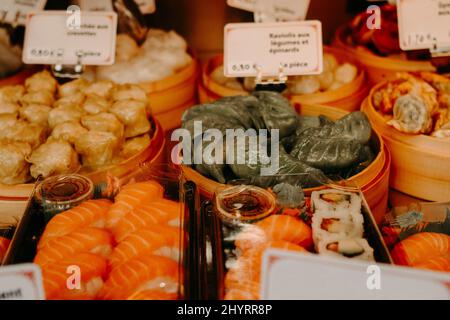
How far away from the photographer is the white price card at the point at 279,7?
2.56 metres

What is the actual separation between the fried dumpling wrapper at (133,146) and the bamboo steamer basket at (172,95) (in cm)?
47

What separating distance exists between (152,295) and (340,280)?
496mm

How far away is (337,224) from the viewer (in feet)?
5.10

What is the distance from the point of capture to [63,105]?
234 centimetres

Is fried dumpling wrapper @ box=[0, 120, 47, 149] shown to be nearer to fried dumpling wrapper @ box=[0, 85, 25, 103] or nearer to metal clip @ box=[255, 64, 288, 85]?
fried dumpling wrapper @ box=[0, 85, 25, 103]

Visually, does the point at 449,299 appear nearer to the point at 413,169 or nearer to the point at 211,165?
the point at 211,165

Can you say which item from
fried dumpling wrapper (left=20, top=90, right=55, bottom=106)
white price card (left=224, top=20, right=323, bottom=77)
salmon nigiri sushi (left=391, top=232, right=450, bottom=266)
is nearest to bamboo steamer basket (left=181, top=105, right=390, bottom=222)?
salmon nigiri sushi (left=391, top=232, right=450, bottom=266)

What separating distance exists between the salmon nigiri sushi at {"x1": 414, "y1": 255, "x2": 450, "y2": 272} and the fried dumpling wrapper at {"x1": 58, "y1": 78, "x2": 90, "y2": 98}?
1809mm

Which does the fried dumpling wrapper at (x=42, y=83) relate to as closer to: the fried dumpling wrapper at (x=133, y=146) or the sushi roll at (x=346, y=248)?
the fried dumpling wrapper at (x=133, y=146)

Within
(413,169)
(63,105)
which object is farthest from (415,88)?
(63,105)

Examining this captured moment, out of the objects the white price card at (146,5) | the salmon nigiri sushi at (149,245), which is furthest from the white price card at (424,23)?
the salmon nigiri sushi at (149,245)

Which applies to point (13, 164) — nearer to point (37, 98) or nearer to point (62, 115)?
point (62, 115)

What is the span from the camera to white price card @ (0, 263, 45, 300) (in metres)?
1.14
